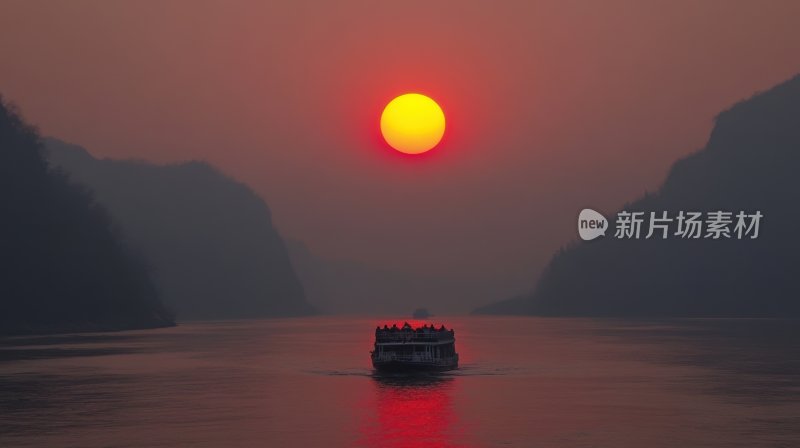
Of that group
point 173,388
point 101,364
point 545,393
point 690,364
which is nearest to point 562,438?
point 545,393

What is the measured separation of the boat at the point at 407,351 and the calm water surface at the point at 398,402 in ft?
6.28

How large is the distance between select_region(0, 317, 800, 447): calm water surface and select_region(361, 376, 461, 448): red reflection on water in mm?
132

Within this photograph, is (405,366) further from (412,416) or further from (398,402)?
(412,416)

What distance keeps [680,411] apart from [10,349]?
12080 cm

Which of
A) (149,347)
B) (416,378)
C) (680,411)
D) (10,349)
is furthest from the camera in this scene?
(149,347)

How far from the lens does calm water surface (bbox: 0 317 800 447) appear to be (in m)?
64.4

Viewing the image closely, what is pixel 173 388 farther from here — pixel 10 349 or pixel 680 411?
pixel 10 349

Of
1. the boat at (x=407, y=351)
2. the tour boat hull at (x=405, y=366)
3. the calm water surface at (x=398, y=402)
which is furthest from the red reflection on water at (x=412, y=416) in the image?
the boat at (x=407, y=351)

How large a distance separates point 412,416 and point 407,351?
125 feet

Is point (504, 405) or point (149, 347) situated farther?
point (149, 347)

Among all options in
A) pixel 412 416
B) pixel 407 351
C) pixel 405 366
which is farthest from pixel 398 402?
pixel 407 351

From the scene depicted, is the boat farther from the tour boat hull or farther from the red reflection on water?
the red reflection on water

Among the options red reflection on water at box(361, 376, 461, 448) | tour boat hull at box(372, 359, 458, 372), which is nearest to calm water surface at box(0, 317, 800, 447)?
red reflection on water at box(361, 376, 461, 448)

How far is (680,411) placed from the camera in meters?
78.0
